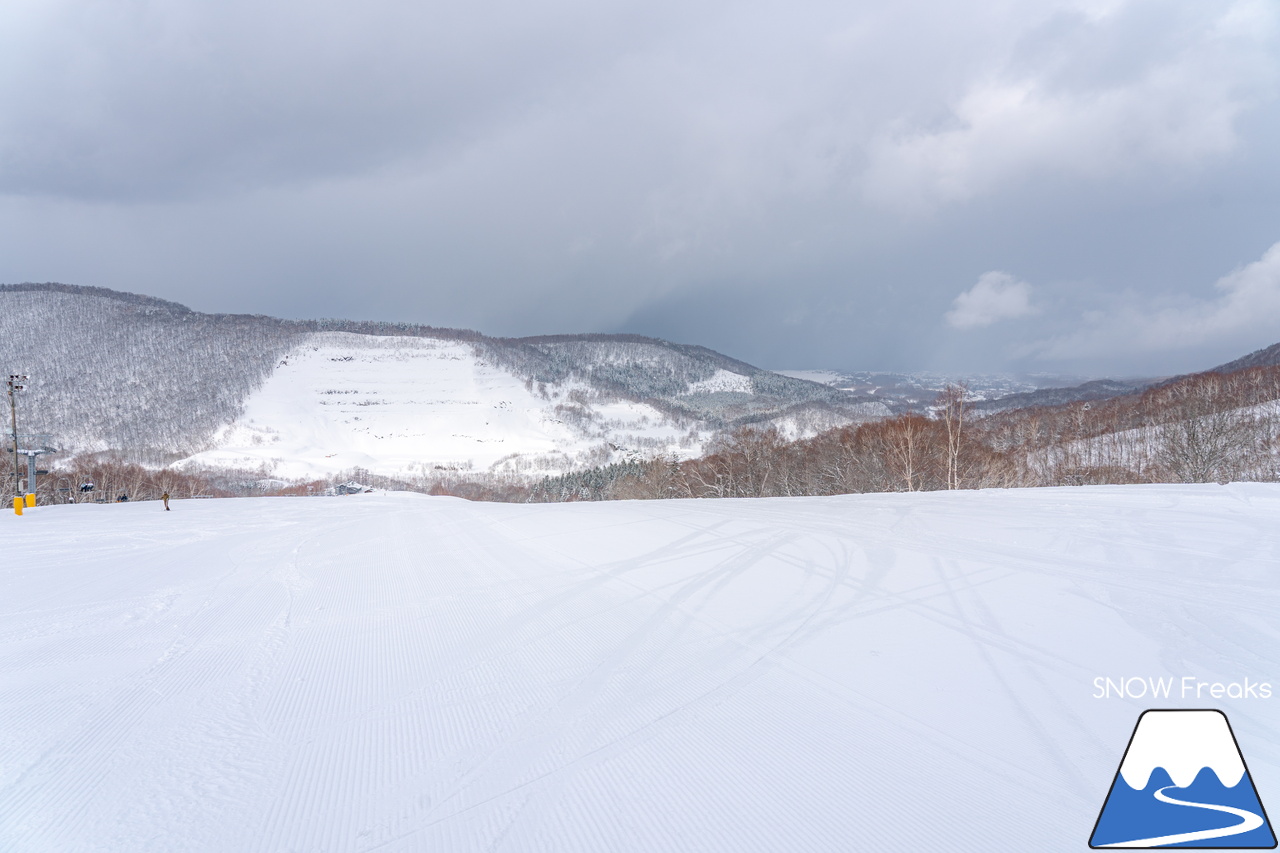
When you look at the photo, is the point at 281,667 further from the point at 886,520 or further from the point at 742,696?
the point at 886,520

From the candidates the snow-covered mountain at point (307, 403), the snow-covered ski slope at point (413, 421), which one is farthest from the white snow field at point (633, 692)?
the snow-covered mountain at point (307, 403)

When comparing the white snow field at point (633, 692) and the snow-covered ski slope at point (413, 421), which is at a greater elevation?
the snow-covered ski slope at point (413, 421)

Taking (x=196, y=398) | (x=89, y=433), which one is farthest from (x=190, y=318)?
(x=89, y=433)

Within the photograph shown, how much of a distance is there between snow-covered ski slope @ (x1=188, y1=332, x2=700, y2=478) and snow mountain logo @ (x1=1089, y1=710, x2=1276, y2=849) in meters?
114

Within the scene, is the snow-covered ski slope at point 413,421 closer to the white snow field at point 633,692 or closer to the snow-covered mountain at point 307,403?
the snow-covered mountain at point 307,403

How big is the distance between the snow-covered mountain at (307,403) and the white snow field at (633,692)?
11363 centimetres

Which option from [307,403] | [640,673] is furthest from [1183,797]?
[307,403]

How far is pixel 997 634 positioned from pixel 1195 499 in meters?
7.56

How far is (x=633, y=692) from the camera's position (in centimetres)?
368

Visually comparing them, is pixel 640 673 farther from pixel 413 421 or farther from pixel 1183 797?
pixel 413 421

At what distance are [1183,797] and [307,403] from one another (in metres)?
186

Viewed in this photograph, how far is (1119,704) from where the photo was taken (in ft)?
10.7

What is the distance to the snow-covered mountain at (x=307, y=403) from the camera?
135 meters

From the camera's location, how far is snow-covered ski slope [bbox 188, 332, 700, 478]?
5251 inches
